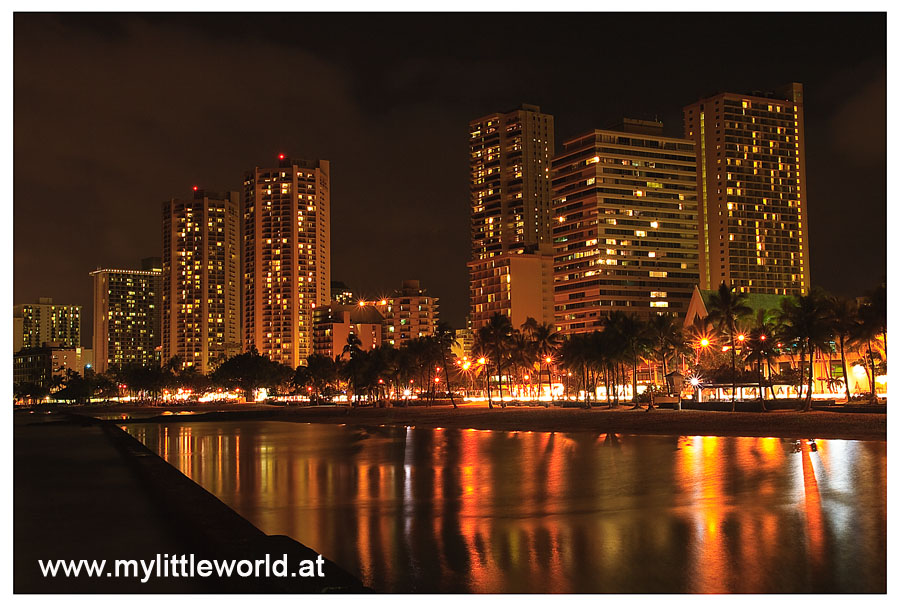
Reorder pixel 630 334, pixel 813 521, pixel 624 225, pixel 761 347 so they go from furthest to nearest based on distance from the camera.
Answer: pixel 624 225 < pixel 630 334 < pixel 761 347 < pixel 813 521

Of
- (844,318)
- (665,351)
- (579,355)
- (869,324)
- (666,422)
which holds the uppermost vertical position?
(844,318)

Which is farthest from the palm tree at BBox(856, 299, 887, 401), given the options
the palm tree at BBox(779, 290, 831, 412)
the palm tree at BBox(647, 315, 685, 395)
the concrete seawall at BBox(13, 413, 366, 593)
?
the concrete seawall at BBox(13, 413, 366, 593)

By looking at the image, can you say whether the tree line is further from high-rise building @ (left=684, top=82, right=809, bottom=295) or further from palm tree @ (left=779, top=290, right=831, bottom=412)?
high-rise building @ (left=684, top=82, right=809, bottom=295)

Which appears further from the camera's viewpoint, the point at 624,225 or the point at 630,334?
the point at 624,225

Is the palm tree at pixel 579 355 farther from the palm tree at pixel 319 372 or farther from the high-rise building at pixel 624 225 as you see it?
the high-rise building at pixel 624 225

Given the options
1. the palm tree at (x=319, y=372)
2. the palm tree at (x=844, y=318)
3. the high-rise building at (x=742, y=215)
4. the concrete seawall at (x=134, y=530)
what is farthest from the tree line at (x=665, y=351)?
the high-rise building at (x=742, y=215)

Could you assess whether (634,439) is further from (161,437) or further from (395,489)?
(161,437)

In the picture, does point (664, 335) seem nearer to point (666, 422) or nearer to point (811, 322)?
point (811, 322)

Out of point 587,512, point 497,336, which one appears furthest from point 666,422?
point 497,336
